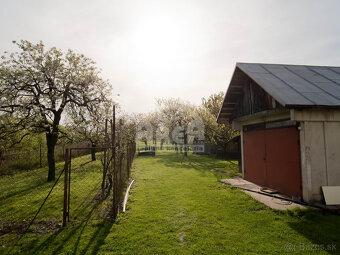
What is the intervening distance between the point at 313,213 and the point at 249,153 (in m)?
4.50

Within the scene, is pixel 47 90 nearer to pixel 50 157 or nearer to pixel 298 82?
pixel 50 157

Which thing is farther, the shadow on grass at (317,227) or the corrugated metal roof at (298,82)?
the corrugated metal roof at (298,82)

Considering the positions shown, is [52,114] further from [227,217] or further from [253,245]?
[253,245]

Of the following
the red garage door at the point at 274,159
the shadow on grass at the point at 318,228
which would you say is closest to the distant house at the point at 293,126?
the red garage door at the point at 274,159

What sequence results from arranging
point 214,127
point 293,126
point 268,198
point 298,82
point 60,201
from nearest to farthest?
point 293,126
point 268,198
point 298,82
point 60,201
point 214,127

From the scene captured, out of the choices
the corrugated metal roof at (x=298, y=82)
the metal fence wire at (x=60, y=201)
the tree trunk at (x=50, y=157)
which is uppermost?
the corrugated metal roof at (x=298, y=82)

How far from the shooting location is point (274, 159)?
24.6 ft

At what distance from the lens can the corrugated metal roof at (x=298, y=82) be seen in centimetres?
565

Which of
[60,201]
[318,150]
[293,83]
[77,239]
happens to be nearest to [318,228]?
[318,150]

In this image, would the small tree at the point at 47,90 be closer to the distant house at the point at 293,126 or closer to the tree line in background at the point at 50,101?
the tree line in background at the point at 50,101

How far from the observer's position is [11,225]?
518cm

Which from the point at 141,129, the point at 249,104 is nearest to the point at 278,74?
the point at 249,104

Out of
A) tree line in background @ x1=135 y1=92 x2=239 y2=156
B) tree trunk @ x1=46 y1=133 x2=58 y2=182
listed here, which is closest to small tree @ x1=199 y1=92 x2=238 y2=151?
tree line in background @ x1=135 y1=92 x2=239 y2=156

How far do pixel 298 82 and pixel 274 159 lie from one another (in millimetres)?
3016
